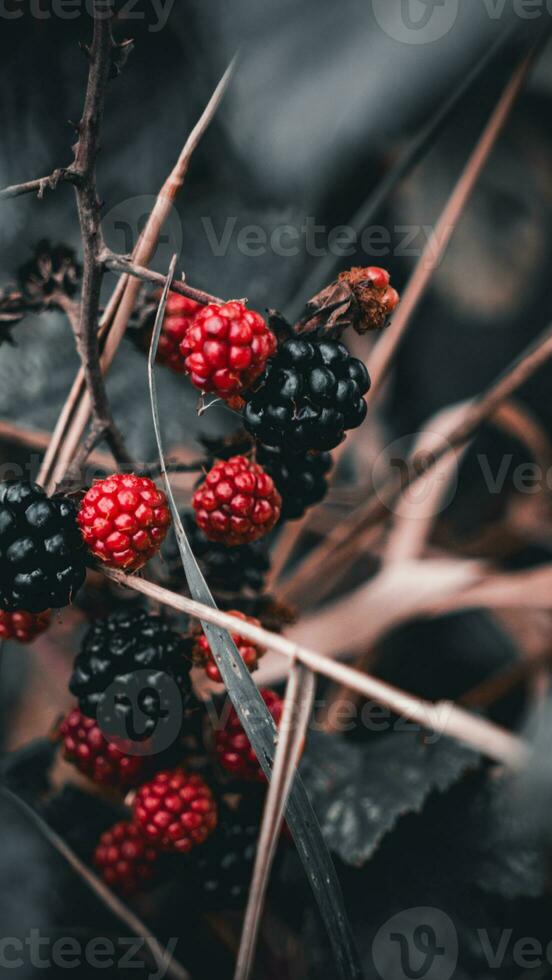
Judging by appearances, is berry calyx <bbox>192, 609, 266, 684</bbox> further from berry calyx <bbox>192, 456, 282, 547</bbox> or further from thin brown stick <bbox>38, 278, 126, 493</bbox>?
thin brown stick <bbox>38, 278, 126, 493</bbox>

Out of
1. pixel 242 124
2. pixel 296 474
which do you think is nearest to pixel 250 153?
pixel 242 124

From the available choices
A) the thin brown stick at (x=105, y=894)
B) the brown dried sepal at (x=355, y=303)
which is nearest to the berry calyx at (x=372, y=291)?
the brown dried sepal at (x=355, y=303)

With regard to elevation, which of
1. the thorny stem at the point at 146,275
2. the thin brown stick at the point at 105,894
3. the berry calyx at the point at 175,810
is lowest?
the thin brown stick at the point at 105,894

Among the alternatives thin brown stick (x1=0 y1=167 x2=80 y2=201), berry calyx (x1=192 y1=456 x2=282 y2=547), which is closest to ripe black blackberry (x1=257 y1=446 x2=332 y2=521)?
berry calyx (x1=192 y1=456 x2=282 y2=547)

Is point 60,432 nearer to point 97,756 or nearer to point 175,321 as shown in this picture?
point 175,321

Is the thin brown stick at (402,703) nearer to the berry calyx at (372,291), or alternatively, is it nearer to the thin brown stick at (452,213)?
the berry calyx at (372,291)

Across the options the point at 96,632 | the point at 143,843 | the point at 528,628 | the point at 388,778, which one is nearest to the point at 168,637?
the point at 96,632

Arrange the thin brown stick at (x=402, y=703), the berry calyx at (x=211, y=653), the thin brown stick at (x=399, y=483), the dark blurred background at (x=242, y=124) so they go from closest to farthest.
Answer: the thin brown stick at (x=402, y=703)
the berry calyx at (x=211, y=653)
the thin brown stick at (x=399, y=483)
the dark blurred background at (x=242, y=124)

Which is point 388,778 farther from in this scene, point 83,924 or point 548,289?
point 548,289
